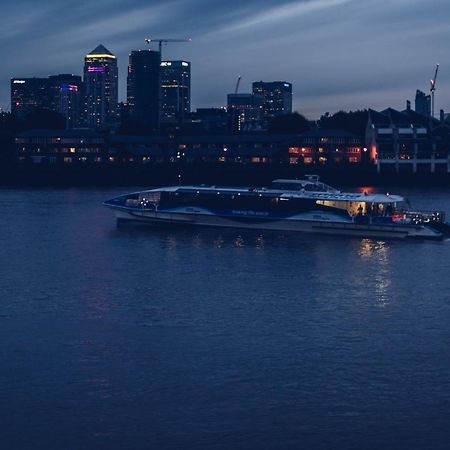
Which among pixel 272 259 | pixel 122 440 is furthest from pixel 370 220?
pixel 122 440

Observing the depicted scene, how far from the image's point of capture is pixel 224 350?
1474cm

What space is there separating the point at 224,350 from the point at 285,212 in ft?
59.8

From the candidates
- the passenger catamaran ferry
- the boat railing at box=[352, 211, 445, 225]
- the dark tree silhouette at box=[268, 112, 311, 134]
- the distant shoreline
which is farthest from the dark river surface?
the dark tree silhouette at box=[268, 112, 311, 134]

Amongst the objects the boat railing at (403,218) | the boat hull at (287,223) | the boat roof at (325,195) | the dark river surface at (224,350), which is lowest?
the dark river surface at (224,350)

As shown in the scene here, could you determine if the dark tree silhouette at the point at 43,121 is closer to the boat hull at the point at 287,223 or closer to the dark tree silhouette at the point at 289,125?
the dark tree silhouette at the point at 289,125

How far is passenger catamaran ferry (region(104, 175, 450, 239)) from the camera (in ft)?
102

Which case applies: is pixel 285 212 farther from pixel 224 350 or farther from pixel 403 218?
pixel 224 350

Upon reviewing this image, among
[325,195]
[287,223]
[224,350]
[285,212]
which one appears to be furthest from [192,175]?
[224,350]

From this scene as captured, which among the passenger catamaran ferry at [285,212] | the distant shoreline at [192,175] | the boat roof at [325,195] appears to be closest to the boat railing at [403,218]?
the passenger catamaran ferry at [285,212]

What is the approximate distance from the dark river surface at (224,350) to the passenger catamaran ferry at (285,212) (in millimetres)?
4569

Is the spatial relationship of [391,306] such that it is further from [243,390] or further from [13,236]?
[13,236]

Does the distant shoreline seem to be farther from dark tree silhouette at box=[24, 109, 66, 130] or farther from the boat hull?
the boat hull

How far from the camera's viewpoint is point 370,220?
3112 centimetres

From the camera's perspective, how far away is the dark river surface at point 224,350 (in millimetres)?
11352
